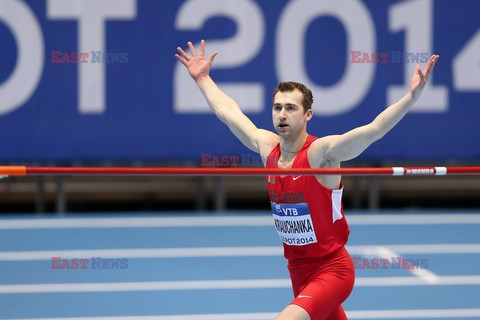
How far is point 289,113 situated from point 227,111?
772mm

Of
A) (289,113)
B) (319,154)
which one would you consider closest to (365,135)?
(319,154)

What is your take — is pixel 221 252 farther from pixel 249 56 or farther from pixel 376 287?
pixel 249 56

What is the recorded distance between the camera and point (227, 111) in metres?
4.88

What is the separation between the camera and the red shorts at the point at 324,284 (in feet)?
13.1

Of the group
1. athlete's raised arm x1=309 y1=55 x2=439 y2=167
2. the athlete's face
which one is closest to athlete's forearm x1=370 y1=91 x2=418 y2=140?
athlete's raised arm x1=309 y1=55 x2=439 y2=167

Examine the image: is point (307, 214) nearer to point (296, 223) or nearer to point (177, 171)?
point (296, 223)

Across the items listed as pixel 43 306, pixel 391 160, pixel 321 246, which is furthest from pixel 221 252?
pixel 321 246

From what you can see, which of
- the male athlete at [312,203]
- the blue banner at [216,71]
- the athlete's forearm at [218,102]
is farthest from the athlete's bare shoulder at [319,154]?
the blue banner at [216,71]

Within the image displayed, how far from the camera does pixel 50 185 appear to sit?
1192 cm

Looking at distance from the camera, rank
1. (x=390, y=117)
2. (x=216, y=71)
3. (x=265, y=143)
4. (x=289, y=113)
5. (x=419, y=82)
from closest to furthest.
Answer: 1. (x=390, y=117)
2. (x=419, y=82)
3. (x=289, y=113)
4. (x=265, y=143)
5. (x=216, y=71)

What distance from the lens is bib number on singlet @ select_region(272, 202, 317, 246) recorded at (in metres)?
4.21

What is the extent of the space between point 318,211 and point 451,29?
24.0 feet

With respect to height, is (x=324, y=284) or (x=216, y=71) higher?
(x=216, y=71)

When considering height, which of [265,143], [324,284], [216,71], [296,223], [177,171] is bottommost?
[324,284]
